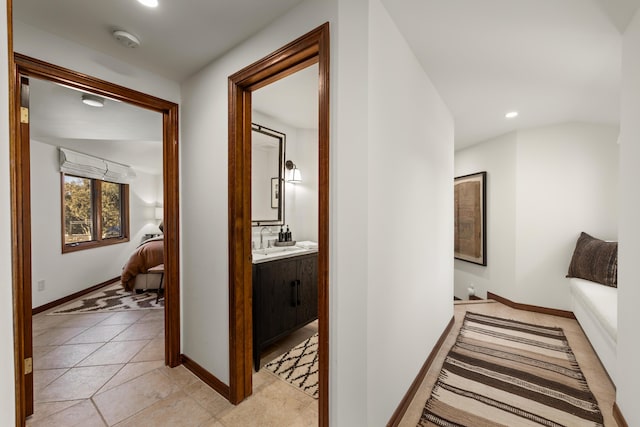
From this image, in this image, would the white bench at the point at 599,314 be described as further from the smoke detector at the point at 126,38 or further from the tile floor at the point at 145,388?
the smoke detector at the point at 126,38

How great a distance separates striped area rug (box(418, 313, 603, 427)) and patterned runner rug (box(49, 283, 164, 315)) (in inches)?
143

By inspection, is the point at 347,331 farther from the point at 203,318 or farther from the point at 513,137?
the point at 513,137

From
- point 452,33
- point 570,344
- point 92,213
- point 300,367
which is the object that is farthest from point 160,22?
point 92,213

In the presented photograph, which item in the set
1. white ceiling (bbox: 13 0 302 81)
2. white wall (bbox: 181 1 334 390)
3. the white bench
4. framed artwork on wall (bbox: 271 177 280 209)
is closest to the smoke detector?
white ceiling (bbox: 13 0 302 81)

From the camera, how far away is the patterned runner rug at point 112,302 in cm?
365

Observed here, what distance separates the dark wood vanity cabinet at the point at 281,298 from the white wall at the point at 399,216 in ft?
3.48

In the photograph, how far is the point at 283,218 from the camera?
3.17 metres

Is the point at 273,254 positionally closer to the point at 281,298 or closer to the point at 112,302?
the point at 281,298

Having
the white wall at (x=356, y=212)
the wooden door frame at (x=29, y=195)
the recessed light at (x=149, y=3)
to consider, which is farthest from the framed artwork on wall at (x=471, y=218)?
the recessed light at (x=149, y=3)

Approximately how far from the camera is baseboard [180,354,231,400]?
1.89 meters

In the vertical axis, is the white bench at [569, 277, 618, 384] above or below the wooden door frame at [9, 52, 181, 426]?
below

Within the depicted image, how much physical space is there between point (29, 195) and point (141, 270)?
2912 millimetres

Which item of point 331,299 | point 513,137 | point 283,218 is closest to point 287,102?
point 283,218

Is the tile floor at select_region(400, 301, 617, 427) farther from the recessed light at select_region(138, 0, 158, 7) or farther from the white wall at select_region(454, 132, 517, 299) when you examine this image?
the recessed light at select_region(138, 0, 158, 7)
